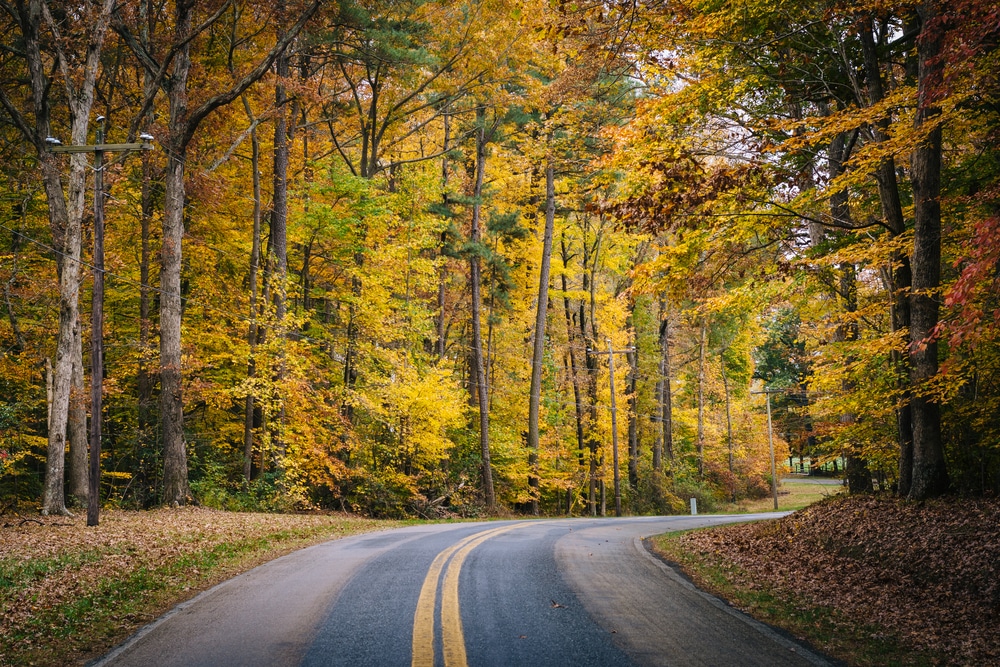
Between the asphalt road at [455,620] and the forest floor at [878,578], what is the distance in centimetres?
66

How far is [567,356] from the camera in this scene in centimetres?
3419

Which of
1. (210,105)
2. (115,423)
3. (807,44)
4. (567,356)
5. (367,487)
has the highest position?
(210,105)

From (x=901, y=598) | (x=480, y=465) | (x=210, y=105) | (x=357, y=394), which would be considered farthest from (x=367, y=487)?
(x=901, y=598)

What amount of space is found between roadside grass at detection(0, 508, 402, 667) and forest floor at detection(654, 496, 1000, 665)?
6462 millimetres

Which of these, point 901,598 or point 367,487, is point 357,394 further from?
point 901,598

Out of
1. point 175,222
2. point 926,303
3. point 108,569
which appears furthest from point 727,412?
point 108,569

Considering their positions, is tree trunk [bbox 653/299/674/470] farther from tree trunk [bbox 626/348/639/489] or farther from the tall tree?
the tall tree

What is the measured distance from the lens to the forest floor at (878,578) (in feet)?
18.9

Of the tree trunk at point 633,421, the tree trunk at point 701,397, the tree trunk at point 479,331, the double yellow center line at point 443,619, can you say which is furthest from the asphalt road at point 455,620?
the tree trunk at point 701,397

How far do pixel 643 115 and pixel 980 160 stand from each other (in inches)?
203

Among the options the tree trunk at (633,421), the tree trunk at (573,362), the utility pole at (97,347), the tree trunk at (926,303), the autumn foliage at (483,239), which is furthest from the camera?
the tree trunk at (633,421)

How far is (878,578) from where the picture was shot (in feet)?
26.4

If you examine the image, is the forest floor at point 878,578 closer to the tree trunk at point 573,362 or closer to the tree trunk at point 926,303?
the tree trunk at point 926,303

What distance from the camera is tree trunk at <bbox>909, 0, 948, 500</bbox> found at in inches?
360
